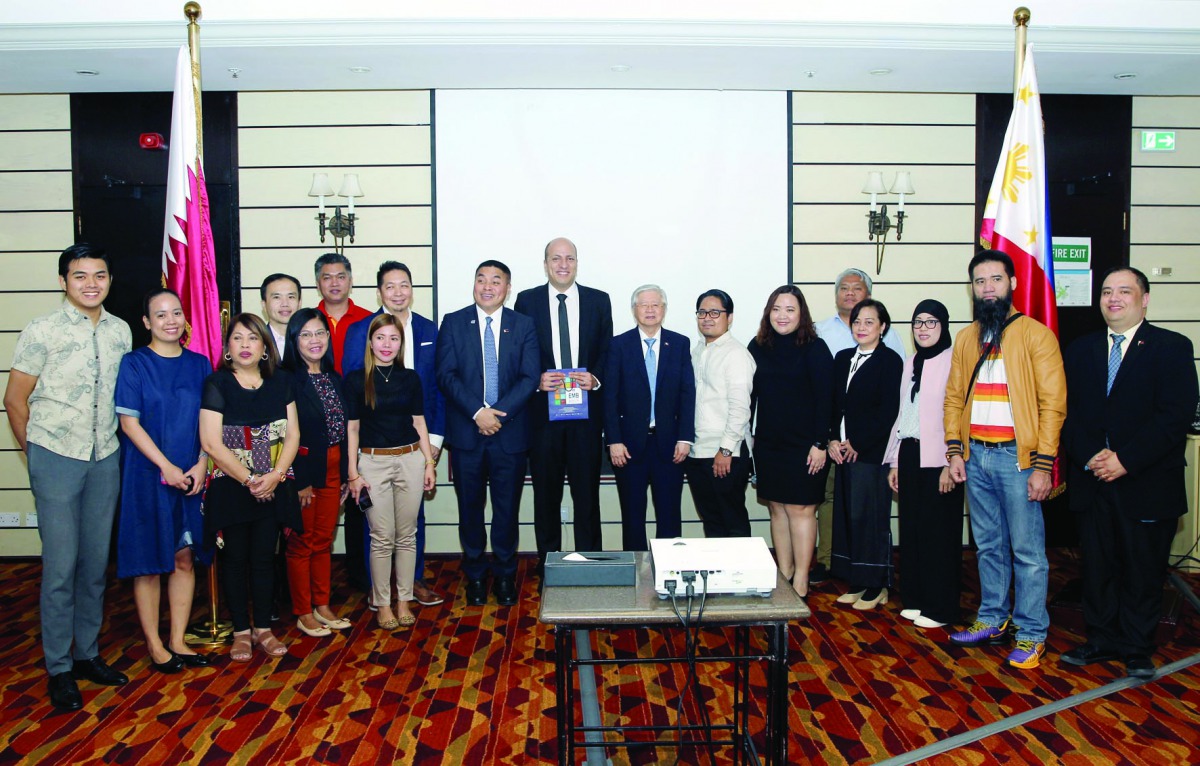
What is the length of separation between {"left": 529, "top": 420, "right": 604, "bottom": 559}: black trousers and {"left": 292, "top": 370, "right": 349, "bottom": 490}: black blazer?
104 cm

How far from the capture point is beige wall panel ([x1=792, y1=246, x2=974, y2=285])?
4836 millimetres

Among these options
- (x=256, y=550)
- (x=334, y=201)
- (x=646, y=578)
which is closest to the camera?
(x=646, y=578)

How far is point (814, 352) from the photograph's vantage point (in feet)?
12.2

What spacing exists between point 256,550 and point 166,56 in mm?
2628

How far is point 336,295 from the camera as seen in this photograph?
392cm

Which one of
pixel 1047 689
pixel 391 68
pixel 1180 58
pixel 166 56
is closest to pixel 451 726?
pixel 1047 689

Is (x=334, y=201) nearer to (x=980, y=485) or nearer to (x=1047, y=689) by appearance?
(x=980, y=485)

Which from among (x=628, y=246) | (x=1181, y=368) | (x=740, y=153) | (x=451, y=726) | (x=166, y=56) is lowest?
(x=451, y=726)

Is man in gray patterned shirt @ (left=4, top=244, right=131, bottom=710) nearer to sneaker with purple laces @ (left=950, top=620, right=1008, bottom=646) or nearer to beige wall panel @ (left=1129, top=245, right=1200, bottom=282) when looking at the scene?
sneaker with purple laces @ (left=950, top=620, right=1008, bottom=646)

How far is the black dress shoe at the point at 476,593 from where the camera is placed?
387 centimetres

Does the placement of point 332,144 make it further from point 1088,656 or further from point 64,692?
point 1088,656

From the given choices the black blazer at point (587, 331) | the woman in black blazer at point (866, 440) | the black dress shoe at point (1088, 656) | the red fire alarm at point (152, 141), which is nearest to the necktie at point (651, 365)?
the black blazer at point (587, 331)

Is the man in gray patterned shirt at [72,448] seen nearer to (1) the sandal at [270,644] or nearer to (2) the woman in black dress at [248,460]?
(2) the woman in black dress at [248,460]

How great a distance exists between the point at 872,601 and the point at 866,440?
30.6 inches
